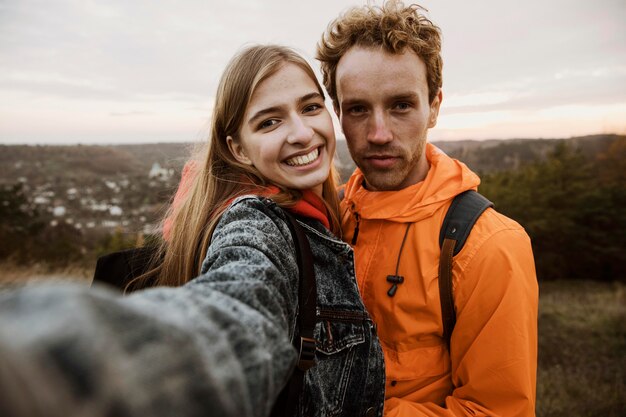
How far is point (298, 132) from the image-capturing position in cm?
194

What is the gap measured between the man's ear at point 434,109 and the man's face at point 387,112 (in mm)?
160

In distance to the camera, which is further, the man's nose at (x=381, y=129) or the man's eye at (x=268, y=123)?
the man's nose at (x=381, y=129)

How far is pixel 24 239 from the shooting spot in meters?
18.4

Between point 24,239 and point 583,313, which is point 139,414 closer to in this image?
point 583,313

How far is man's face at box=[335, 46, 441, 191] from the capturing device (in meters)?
2.26

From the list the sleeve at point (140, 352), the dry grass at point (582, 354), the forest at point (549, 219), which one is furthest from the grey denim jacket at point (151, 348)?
the forest at point (549, 219)

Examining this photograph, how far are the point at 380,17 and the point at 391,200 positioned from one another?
1254mm

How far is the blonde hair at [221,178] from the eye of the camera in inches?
70.7

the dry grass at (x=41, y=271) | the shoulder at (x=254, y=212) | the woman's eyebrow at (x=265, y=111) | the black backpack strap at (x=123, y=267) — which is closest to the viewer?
the shoulder at (x=254, y=212)

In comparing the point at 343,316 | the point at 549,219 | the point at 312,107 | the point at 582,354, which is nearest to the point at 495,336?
the point at 343,316

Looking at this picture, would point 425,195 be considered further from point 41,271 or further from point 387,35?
point 41,271

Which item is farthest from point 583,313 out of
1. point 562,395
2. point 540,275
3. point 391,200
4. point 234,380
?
point 234,380

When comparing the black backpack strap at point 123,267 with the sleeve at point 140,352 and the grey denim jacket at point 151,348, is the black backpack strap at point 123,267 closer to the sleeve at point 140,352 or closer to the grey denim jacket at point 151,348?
the grey denim jacket at point 151,348

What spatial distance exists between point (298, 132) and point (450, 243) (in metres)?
1.01
